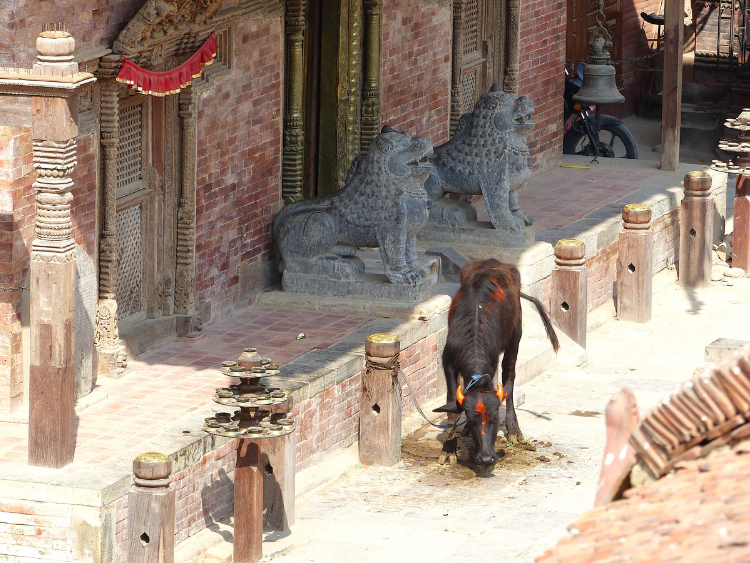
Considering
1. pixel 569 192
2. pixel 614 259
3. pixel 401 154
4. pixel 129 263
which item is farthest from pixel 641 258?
pixel 129 263

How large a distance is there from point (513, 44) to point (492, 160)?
372 centimetres

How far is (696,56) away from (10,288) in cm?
1756

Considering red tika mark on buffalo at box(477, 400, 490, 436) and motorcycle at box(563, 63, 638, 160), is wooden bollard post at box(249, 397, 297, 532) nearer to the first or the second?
red tika mark on buffalo at box(477, 400, 490, 436)

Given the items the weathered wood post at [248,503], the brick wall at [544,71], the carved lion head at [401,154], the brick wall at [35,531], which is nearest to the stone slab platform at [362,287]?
the carved lion head at [401,154]

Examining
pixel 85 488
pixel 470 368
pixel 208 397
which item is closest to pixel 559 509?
pixel 470 368

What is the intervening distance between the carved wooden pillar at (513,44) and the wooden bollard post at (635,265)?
3.00m

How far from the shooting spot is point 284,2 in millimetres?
14016

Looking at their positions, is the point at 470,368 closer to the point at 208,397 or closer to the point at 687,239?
the point at 208,397

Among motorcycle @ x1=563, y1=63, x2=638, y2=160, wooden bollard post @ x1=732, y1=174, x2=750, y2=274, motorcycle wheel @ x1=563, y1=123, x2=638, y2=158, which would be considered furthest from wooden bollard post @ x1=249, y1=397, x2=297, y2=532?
motorcycle wheel @ x1=563, y1=123, x2=638, y2=158

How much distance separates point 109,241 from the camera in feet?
38.0

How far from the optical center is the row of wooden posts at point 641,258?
14.8 metres

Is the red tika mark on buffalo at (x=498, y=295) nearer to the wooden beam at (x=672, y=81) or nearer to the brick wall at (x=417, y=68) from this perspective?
the brick wall at (x=417, y=68)

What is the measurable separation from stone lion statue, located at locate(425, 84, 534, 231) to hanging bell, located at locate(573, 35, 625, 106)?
4.57 metres

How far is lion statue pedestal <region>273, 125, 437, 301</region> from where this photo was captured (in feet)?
44.5
